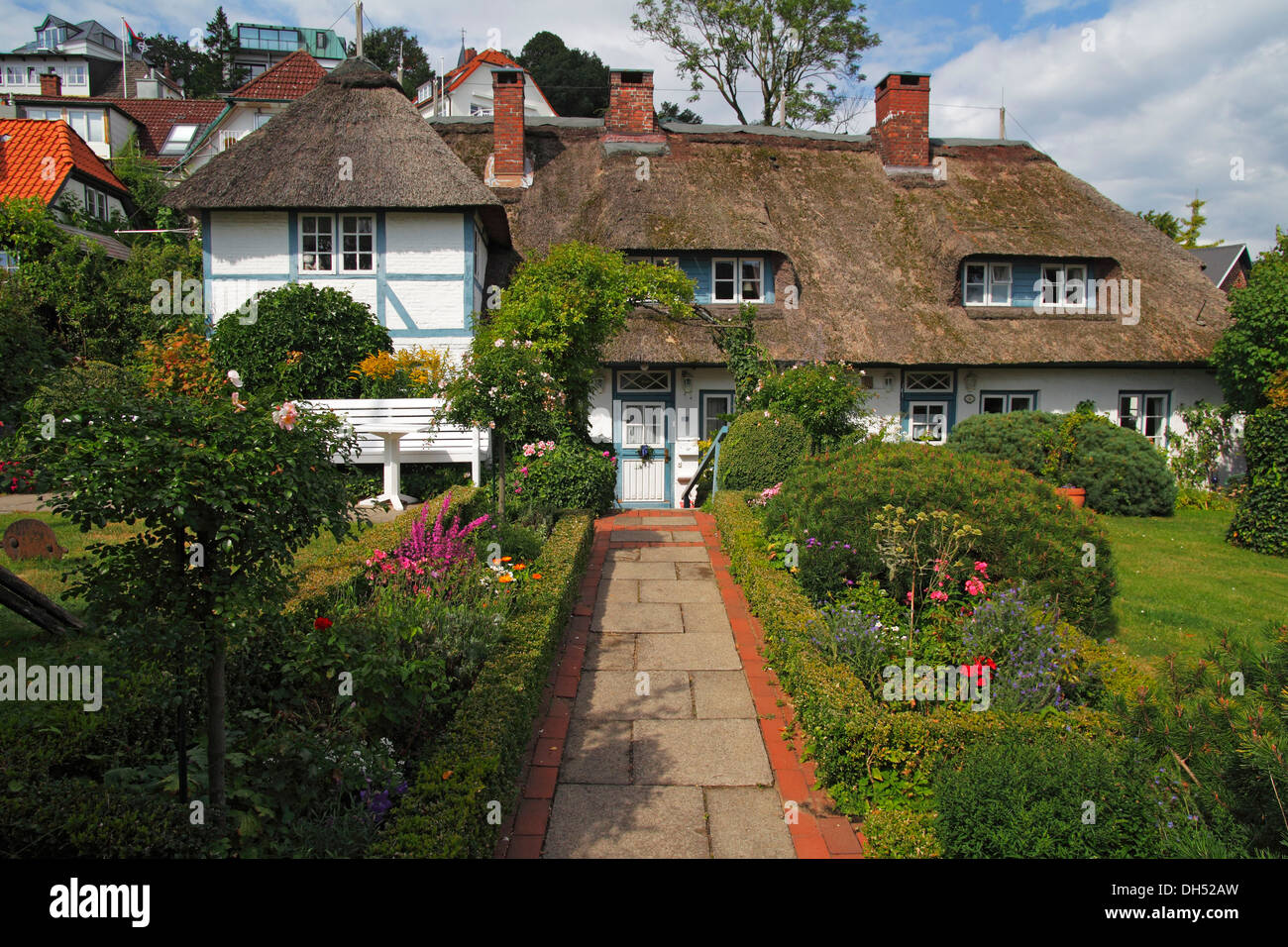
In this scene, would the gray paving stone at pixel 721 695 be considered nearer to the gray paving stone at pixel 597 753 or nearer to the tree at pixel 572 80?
the gray paving stone at pixel 597 753

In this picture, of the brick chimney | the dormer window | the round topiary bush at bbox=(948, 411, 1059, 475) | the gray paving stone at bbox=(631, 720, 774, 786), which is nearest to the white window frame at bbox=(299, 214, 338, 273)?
the brick chimney

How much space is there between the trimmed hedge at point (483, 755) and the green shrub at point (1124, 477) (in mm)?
11815

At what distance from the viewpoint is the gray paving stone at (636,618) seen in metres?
7.44

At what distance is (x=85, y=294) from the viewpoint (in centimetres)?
1759

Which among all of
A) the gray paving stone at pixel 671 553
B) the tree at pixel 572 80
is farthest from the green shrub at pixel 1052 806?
the tree at pixel 572 80

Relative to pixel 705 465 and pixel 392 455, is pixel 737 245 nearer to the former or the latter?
pixel 705 465

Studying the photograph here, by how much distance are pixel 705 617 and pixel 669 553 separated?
247 centimetres

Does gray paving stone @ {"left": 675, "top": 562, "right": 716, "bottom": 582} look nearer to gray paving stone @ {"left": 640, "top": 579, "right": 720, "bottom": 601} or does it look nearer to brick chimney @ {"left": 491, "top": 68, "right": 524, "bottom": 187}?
gray paving stone @ {"left": 640, "top": 579, "right": 720, "bottom": 601}

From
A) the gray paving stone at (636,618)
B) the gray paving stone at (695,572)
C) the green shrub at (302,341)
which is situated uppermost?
the green shrub at (302,341)

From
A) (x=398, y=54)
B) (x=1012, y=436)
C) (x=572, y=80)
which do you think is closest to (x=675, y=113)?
(x=572, y=80)

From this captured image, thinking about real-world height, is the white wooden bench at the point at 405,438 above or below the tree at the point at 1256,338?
below

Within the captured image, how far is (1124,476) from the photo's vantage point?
1455 cm
